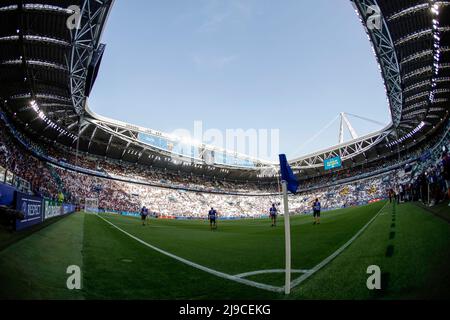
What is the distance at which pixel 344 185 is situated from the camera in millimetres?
61062

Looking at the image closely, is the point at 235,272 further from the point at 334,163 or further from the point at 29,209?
the point at 334,163

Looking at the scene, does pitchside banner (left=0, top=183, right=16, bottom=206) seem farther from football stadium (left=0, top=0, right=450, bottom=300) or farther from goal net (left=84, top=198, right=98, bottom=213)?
goal net (left=84, top=198, right=98, bottom=213)

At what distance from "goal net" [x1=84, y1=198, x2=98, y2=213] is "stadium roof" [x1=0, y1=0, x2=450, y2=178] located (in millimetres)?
12220

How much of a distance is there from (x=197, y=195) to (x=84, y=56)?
4610 centimetres

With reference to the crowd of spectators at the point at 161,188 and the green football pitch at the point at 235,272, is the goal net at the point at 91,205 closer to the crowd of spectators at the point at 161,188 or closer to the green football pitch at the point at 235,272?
the crowd of spectators at the point at 161,188

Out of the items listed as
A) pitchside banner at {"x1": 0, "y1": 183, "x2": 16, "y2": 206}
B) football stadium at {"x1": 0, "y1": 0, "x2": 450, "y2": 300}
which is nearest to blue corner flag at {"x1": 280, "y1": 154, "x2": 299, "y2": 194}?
football stadium at {"x1": 0, "y1": 0, "x2": 450, "y2": 300}

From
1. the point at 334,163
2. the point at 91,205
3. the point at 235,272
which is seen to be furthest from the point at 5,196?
the point at 334,163

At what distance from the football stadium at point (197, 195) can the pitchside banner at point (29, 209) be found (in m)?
0.13

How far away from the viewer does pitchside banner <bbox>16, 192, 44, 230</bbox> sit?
10.7m

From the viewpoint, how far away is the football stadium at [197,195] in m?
4.59

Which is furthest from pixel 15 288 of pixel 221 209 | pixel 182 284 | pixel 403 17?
pixel 221 209

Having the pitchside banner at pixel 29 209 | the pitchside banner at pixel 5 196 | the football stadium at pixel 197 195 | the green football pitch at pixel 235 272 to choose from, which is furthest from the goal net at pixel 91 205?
the green football pitch at pixel 235 272

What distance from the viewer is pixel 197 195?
211ft
